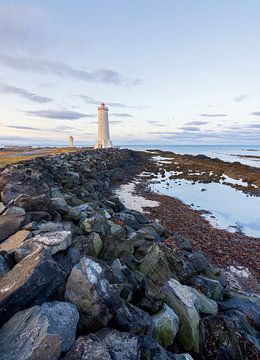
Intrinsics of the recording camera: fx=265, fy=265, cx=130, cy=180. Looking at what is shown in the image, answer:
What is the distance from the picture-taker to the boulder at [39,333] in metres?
2.20

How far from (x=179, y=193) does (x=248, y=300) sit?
1262 cm

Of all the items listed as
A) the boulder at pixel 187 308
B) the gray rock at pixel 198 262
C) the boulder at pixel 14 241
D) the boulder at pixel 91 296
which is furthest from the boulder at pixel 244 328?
the boulder at pixel 14 241

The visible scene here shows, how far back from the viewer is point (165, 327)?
3350 millimetres

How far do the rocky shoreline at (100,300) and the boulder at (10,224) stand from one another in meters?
0.02

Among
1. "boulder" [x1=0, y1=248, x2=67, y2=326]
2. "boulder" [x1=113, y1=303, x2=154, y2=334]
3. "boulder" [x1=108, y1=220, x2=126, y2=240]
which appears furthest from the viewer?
"boulder" [x1=108, y1=220, x2=126, y2=240]

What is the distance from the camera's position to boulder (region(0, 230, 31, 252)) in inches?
152

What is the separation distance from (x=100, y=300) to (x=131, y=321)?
46 cm

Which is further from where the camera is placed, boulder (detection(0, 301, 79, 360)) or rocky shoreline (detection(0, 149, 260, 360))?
rocky shoreline (detection(0, 149, 260, 360))

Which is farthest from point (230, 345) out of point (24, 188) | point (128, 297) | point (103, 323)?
point (24, 188)

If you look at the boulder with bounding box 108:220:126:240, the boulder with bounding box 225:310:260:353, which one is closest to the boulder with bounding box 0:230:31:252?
the boulder with bounding box 108:220:126:240

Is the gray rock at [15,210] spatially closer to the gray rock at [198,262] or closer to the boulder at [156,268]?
the boulder at [156,268]

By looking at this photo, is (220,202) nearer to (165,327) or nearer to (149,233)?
(149,233)

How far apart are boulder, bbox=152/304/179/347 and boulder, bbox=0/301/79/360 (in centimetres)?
121

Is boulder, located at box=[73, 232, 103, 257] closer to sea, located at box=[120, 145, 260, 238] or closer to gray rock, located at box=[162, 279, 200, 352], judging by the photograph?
gray rock, located at box=[162, 279, 200, 352]
